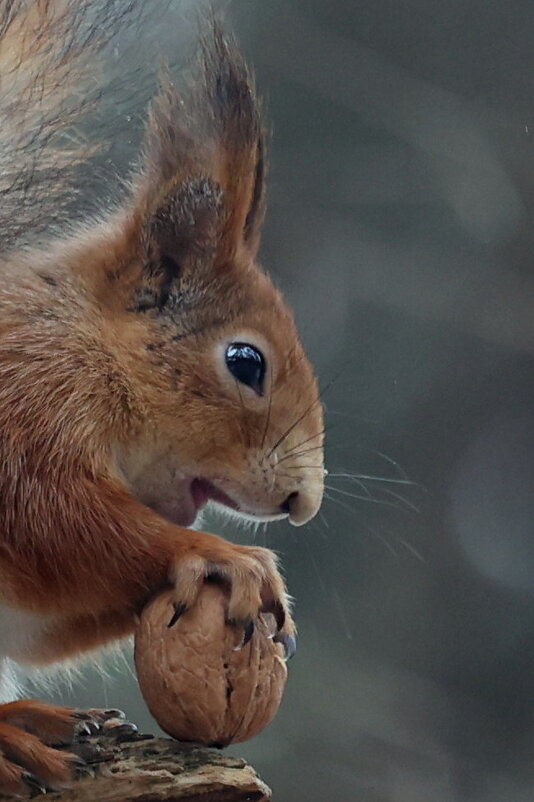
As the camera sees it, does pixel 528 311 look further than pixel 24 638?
Yes

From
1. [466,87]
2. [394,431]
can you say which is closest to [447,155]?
[466,87]

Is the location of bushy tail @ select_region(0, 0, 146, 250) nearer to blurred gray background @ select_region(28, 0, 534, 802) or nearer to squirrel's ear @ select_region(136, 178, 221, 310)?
squirrel's ear @ select_region(136, 178, 221, 310)

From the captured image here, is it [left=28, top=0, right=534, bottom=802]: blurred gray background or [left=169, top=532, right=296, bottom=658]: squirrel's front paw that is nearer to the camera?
[left=169, top=532, right=296, bottom=658]: squirrel's front paw

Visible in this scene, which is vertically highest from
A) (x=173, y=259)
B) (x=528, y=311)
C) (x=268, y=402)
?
(x=528, y=311)

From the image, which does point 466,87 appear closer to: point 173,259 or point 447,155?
point 447,155

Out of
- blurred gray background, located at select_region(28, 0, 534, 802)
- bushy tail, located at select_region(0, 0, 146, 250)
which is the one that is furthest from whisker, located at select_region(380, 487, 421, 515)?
bushy tail, located at select_region(0, 0, 146, 250)

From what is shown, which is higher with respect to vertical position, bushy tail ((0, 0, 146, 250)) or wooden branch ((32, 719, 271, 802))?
bushy tail ((0, 0, 146, 250))

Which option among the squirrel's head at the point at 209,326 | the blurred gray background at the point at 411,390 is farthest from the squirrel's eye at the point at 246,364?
the blurred gray background at the point at 411,390
